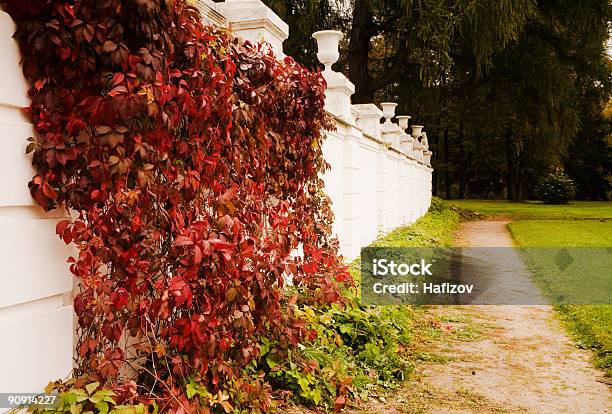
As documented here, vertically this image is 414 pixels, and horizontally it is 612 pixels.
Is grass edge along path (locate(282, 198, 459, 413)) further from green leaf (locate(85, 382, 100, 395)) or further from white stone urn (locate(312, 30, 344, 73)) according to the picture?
white stone urn (locate(312, 30, 344, 73))

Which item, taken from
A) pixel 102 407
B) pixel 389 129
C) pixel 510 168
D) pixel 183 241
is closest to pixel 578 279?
pixel 389 129

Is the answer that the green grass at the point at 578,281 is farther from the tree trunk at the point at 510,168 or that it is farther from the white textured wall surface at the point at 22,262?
the tree trunk at the point at 510,168

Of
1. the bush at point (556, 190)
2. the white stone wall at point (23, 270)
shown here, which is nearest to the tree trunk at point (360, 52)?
the white stone wall at point (23, 270)

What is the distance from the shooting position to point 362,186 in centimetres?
768

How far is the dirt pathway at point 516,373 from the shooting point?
3768 mm

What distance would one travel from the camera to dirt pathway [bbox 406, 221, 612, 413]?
377 centimetres

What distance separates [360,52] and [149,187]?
46.1 ft

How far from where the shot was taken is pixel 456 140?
3928cm

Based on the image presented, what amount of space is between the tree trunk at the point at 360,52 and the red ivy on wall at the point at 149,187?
12.7m

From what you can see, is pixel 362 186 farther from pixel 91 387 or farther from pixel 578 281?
pixel 91 387

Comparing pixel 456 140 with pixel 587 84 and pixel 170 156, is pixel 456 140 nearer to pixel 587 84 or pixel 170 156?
pixel 587 84

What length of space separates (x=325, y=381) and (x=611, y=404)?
1.96 m

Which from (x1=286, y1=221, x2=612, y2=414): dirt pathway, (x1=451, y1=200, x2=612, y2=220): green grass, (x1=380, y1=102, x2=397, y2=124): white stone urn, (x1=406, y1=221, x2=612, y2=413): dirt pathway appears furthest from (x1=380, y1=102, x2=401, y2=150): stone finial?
(x1=451, y1=200, x2=612, y2=220): green grass

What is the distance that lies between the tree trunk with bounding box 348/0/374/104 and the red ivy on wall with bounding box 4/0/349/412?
1272cm
